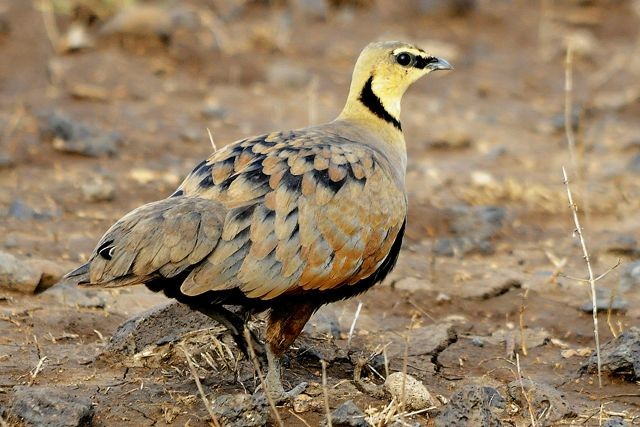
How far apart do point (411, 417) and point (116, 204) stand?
12.9 ft

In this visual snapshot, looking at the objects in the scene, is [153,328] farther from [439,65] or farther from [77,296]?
[439,65]

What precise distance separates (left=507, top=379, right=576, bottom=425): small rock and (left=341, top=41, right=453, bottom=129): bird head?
161cm

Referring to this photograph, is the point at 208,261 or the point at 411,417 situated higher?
the point at 208,261

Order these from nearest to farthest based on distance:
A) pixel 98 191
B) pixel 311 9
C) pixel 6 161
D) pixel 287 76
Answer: pixel 98 191, pixel 6 161, pixel 287 76, pixel 311 9

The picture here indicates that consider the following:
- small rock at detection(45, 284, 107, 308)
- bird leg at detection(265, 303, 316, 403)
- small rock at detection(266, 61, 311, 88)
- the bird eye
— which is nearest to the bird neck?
the bird eye

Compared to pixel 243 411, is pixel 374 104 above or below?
above

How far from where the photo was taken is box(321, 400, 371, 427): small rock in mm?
4266

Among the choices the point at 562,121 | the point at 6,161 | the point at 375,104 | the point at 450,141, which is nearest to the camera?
the point at 375,104

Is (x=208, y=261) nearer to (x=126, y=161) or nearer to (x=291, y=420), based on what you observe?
(x=291, y=420)

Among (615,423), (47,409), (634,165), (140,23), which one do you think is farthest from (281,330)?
(140,23)

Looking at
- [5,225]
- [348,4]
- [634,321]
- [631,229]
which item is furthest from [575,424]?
[348,4]

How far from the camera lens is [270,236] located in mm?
4375

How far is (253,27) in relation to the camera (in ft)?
40.2

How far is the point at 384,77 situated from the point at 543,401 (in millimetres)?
1996
